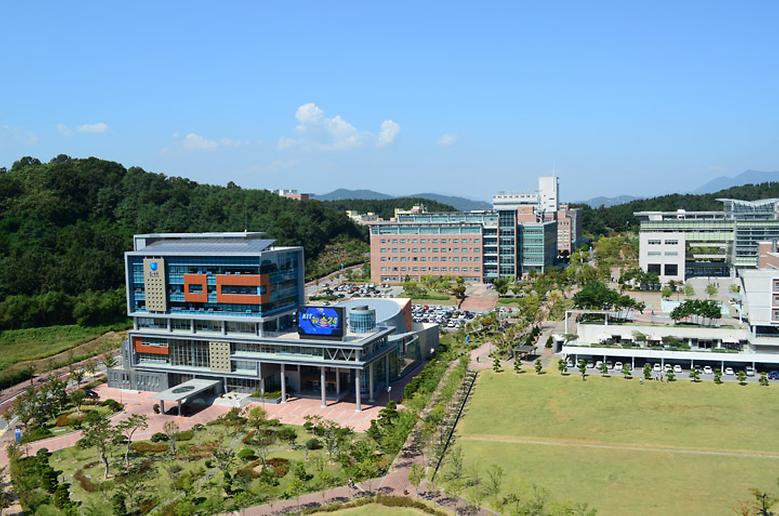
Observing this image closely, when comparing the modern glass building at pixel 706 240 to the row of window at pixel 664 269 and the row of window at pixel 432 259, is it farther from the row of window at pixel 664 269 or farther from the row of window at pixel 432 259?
the row of window at pixel 432 259

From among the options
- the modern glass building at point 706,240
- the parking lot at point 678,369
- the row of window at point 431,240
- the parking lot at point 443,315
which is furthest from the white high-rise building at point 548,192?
the parking lot at point 678,369

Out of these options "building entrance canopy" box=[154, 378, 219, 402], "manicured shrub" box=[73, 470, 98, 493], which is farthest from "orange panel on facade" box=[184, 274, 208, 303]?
"manicured shrub" box=[73, 470, 98, 493]

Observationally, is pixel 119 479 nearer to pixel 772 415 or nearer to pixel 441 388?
pixel 441 388

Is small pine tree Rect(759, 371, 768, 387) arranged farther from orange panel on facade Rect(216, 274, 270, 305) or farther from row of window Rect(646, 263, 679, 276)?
row of window Rect(646, 263, 679, 276)

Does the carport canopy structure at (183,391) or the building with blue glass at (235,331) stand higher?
the building with blue glass at (235,331)

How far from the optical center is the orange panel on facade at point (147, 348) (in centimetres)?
4178

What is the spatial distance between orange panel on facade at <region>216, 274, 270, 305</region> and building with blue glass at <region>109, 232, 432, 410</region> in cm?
6

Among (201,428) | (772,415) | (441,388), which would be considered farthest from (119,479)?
(772,415)

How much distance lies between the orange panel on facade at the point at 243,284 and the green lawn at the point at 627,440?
14747 millimetres

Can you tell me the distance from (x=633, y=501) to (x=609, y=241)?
306ft

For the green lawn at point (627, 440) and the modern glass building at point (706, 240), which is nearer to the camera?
the green lawn at point (627, 440)

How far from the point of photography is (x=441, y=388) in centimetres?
3975

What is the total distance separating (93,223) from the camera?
84062mm

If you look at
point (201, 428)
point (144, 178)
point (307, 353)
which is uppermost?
point (144, 178)
